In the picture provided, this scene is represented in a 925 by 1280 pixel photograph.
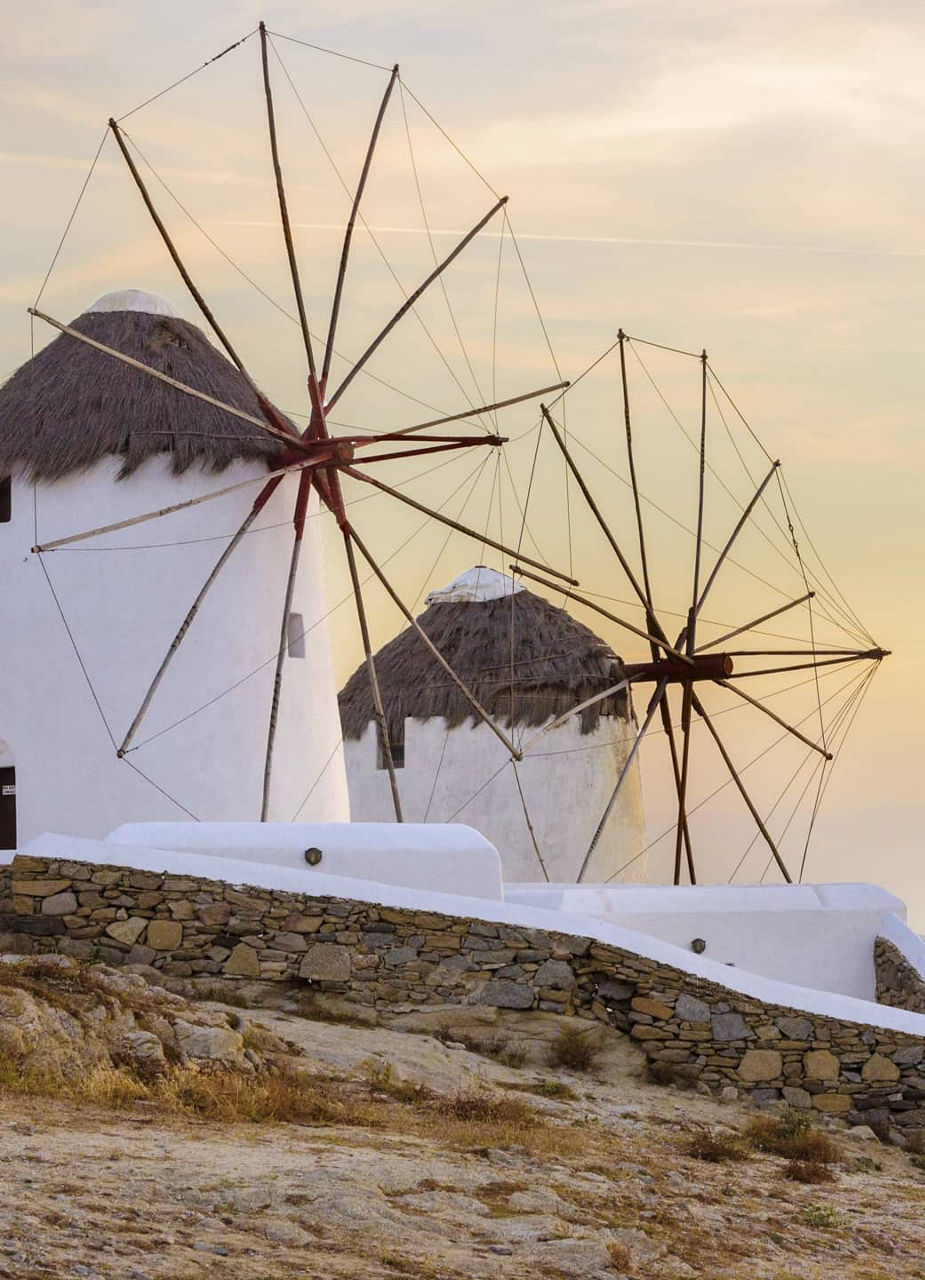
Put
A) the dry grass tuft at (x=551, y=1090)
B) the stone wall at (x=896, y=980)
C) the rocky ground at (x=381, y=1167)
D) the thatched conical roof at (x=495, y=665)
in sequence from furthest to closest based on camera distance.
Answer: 1. the thatched conical roof at (x=495, y=665)
2. the stone wall at (x=896, y=980)
3. the dry grass tuft at (x=551, y=1090)
4. the rocky ground at (x=381, y=1167)

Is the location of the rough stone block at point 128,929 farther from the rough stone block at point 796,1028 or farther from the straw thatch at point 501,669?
the straw thatch at point 501,669

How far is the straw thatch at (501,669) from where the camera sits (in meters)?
24.8

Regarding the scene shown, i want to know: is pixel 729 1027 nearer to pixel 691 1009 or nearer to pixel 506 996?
pixel 691 1009

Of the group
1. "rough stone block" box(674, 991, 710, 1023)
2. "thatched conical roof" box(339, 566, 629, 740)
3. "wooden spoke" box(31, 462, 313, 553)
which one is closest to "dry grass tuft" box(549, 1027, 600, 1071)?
"rough stone block" box(674, 991, 710, 1023)

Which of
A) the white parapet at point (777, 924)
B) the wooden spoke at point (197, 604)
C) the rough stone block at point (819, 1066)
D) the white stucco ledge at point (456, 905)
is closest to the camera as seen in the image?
the rough stone block at point (819, 1066)

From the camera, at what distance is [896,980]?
16.4 meters

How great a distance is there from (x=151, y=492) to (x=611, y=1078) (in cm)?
759

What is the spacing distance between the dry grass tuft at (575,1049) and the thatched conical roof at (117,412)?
724 centimetres

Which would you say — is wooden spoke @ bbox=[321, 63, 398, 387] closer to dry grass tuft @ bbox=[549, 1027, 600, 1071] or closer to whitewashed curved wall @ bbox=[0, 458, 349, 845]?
whitewashed curved wall @ bbox=[0, 458, 349, 845]

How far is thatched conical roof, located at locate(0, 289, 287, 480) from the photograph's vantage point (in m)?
17.2

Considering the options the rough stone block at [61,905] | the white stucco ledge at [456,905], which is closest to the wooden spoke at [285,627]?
the white stucco ledge at [456,905]

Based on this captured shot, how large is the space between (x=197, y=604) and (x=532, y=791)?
375 inches

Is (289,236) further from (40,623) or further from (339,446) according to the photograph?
(40,623)

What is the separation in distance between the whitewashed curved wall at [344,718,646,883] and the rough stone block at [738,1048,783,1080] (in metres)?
11.6
